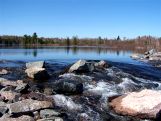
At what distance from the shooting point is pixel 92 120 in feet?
53.2

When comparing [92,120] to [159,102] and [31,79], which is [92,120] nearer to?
[159,102]

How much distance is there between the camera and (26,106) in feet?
53.0

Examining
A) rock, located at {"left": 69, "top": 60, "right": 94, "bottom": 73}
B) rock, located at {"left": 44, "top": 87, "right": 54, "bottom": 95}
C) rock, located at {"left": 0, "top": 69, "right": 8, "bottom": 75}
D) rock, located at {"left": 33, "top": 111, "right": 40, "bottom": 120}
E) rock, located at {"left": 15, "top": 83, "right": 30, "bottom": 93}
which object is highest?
rock, located at {"left": 69, "top": 60, "right": 94, "bottom": 73}

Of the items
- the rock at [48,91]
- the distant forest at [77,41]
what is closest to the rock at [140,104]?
the rock at [48,91]

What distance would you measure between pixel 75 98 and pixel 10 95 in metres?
3.70

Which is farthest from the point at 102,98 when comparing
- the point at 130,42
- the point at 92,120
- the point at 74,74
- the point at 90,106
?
the point at 130,42

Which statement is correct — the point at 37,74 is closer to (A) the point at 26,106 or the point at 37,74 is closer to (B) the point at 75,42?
(A) the point at 26,106

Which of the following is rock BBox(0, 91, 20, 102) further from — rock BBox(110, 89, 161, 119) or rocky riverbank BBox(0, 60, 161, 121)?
rock BBox(110, 89, 161, 119)

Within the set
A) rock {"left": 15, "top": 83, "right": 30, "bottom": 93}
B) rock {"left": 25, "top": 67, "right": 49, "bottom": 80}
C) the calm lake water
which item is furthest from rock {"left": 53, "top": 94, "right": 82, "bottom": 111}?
the calm lake water

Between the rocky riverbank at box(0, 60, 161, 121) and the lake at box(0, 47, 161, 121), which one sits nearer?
the rocky riverbank at box(0, 60, 161, 121)

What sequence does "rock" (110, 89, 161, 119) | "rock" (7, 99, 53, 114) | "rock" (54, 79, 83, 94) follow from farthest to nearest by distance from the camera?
1. "rock" (54, 79, 83, 94)
2. "rock" (110, 89, 161, 119)
3. "rock" (7, 99, 53, 114)

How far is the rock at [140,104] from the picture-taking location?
16.7m

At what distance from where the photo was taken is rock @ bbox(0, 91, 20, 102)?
18078mm

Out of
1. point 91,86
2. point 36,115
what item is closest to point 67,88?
point 91,86
